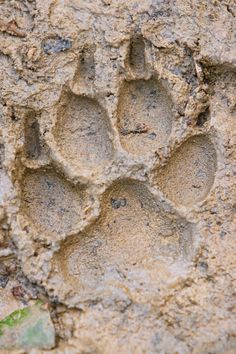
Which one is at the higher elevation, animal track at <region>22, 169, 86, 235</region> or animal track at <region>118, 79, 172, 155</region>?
animal track at <region>118, 79, 172, 155</region>

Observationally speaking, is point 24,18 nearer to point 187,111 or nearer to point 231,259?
point 187,111

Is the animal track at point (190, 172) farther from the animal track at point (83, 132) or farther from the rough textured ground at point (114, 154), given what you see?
the animal track at point (83, 132)

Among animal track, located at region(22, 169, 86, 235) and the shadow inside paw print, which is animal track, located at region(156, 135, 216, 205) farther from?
animal track, located at region(22, 169, 86, 235)

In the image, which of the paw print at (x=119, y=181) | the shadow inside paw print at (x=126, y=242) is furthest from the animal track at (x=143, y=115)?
the shadow inside paw print at (x=126, y=242)

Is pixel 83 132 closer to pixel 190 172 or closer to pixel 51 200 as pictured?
pixel 51 200

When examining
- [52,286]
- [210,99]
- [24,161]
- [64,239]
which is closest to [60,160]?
[24,161]

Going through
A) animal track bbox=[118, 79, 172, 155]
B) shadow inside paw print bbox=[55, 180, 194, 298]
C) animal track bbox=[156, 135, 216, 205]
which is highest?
animal track bbox=[118, 79, 172, 155]

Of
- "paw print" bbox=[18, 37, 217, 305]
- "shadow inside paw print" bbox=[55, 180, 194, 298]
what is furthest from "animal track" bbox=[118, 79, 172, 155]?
"shadow inside paw print" bbox=[55, 180, 194, 298]

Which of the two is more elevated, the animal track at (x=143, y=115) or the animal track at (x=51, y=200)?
the animal track at (x=143, y=115)
